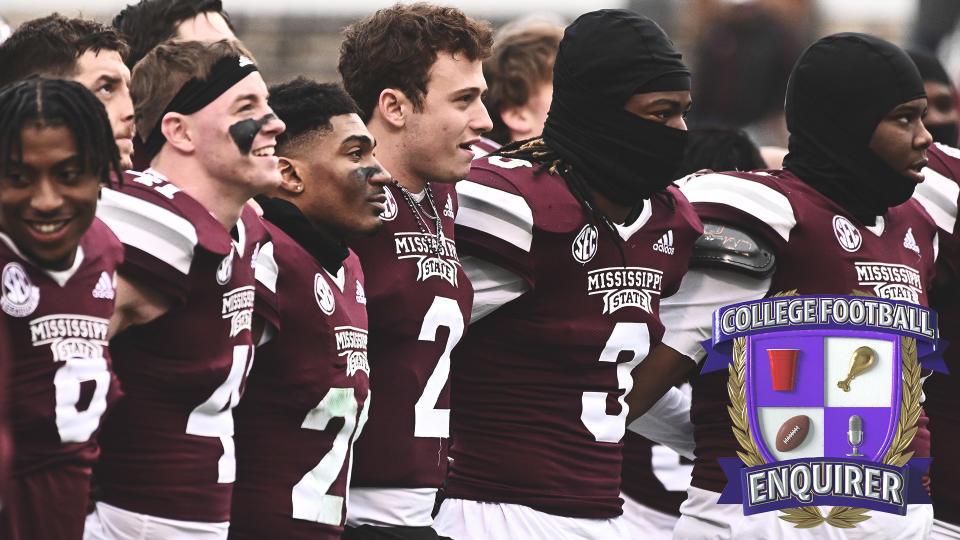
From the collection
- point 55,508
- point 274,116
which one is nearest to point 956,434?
point 274,116

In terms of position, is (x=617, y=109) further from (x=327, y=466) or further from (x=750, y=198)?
(x=327, y=466)

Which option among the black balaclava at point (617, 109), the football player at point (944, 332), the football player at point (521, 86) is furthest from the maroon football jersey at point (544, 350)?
the football player at point (521, 86)

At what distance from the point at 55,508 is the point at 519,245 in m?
1.72

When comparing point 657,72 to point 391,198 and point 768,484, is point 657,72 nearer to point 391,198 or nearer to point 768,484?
point 391,198

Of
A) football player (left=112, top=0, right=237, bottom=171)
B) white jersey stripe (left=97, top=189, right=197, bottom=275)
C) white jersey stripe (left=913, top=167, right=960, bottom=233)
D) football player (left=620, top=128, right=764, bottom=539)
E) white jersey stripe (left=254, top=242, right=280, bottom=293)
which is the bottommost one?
football player (left=620, top=128, right=764, bottom=539)

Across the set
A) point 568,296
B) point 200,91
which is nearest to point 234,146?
point 200,91

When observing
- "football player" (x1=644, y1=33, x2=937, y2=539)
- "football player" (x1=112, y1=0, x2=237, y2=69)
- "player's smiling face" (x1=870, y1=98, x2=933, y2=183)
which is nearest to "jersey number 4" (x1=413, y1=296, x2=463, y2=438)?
"football player" (x1=644, y1=33, x2=937, y2=539)

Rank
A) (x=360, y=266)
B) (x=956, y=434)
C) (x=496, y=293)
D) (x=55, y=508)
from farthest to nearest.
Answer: (x=956, y=434) → (x=496, y=293) → (x=360, y=266) → (x=55, y=508)

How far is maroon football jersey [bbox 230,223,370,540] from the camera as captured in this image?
13.3ft

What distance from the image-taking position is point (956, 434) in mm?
5867

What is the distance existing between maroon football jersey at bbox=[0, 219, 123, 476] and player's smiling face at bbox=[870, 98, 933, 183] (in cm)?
287

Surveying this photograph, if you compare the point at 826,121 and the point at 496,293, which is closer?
the point at 496,293

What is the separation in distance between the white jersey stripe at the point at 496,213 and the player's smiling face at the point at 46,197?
1521 millimetres

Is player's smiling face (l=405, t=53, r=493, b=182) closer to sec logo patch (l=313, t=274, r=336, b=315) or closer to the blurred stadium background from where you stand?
sec logo patch (l=313, t=274, r=336, b=315)
